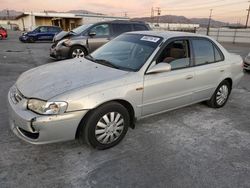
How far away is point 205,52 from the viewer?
13.9 feet

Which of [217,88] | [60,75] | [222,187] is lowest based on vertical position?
[222,187]

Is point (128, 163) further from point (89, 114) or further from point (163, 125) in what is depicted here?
point (163, 125)

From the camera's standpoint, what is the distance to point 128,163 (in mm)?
2877

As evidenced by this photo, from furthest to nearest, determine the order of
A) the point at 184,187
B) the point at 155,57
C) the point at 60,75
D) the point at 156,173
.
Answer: the point at 155,57 → the point at 60,75 → the point at 156,173 → the point at 184,187

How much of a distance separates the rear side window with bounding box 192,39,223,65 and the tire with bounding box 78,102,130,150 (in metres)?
1.79

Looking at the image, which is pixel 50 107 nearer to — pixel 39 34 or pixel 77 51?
pixel 77 51

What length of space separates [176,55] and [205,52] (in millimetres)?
787

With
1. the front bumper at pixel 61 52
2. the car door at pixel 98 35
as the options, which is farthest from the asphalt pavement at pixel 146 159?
the car door at pixel 98 35

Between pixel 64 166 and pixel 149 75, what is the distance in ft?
5.46

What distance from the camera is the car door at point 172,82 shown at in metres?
3.41

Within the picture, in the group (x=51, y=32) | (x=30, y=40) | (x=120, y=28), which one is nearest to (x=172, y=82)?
(x=120, y=28)

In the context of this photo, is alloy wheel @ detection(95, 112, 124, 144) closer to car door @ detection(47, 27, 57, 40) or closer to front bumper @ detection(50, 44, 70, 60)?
front bumper @ detection(50, 44, 70, 60)

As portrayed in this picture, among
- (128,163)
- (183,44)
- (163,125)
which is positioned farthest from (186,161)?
(183,44)

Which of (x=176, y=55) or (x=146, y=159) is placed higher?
(x=176, y=55)
